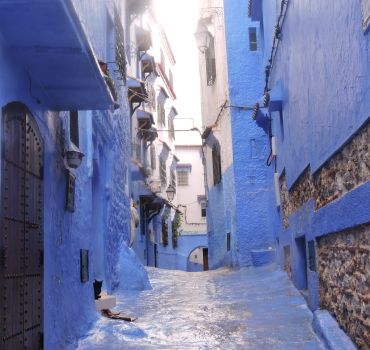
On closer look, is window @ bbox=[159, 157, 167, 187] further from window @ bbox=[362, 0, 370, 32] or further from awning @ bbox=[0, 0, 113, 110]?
window @ bbox=[362, 0, 370, 32]

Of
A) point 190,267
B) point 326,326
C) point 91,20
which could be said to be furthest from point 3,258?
point 190,267

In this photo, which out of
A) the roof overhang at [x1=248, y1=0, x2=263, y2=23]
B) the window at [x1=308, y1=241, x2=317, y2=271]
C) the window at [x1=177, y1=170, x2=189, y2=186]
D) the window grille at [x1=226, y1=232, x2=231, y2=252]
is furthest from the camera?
the window at [x1=177, y1=170, x2=189, y2=186]

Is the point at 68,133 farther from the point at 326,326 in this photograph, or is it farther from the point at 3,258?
the point at 326,326

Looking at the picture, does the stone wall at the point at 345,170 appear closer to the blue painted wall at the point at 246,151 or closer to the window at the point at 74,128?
the window at the point at 74,128

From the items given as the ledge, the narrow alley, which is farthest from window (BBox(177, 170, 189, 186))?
the ledge

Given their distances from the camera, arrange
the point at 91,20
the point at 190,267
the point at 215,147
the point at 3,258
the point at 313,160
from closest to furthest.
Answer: the point at 3,258
the point at 313,160
the point at 91,20
the point at 215,147
the point at 190,267

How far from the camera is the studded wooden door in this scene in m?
4.23

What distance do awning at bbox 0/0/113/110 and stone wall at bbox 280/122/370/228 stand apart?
229cm

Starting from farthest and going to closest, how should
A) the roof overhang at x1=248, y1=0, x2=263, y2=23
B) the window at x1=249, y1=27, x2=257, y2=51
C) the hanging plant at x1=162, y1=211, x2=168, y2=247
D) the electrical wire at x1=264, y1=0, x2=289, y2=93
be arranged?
the hanging plant at x1=162, y1=211, x2=168, y2=247, the window at x1=249, y1=27, x2=257, y2=51, the roof overhang at x1=248, y1=0, x2=263, y2=23, the electrical wire at x1=264, y1=0, x2=289, y2=93

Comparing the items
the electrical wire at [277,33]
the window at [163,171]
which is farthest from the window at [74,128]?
the window at [163,171]

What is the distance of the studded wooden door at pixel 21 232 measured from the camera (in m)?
4.23

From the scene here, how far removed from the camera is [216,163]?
20.3 m

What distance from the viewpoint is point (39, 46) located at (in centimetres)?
453

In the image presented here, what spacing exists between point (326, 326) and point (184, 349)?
150cm
